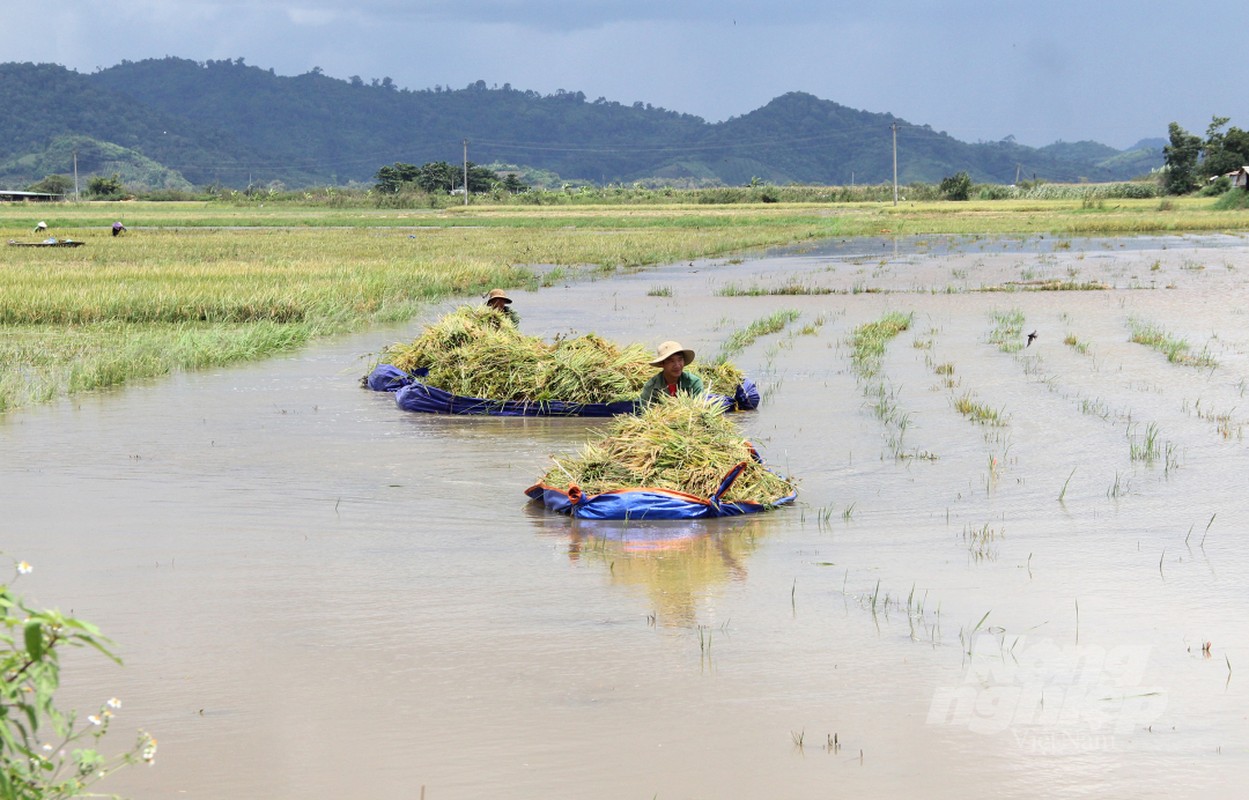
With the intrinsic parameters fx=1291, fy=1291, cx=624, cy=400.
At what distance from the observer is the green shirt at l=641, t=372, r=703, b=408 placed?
23.7ft

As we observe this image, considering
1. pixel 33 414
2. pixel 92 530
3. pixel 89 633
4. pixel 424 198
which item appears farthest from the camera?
pixel 424 198

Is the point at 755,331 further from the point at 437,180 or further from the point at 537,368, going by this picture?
the point at 437,180

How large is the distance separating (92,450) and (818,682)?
5.53 metres

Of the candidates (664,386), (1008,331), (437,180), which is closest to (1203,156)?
(437,180)

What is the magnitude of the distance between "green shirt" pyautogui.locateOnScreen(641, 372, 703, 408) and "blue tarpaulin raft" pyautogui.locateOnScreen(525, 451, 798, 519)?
1071 mm

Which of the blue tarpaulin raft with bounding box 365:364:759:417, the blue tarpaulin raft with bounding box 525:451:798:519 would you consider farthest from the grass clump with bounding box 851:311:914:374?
the blue tarpaulin raft with bounding box 525:451:798:519

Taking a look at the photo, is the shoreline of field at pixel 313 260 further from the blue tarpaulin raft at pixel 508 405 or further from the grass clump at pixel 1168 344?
the grass clump at pixel 1168 344

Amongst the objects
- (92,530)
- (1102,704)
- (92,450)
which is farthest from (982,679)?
(92,450)

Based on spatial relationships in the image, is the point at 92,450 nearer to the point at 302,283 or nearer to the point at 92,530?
the point at 92,530

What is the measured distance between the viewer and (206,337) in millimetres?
12906

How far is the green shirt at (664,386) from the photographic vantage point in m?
7.22

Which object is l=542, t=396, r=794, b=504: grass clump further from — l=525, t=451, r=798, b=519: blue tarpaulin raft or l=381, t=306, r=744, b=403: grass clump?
l=381, t=306, r=744, b=403: grass clump

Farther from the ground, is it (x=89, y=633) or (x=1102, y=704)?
(x=89, y=633)

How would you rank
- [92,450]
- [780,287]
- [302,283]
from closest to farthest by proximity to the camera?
[92,450]
[302,283]
[780,287]
